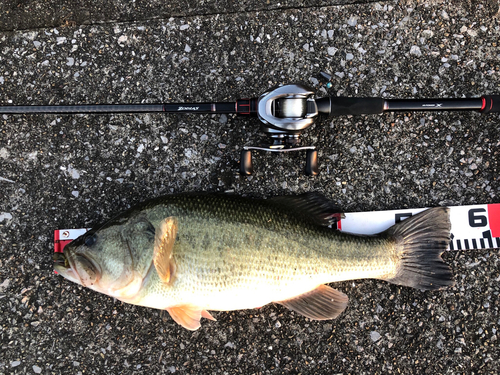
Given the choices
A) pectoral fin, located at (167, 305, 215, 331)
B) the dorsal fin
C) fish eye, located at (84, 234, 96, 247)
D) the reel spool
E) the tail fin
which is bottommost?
pectoral fin, located at (167, 305, 215, 331)

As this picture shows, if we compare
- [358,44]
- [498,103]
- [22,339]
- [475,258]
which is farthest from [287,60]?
[22,339]

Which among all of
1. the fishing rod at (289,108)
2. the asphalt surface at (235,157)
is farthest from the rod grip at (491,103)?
the asphalt surface at (235,157)

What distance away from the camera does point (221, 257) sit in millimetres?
1935

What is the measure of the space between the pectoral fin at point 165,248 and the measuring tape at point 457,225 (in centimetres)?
86

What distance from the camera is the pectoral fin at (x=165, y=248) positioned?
1.89 m

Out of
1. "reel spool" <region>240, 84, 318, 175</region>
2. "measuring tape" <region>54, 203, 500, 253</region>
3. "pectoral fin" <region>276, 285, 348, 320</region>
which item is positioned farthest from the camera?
"measuring tape" <region>54, 203, 500, 253</region>

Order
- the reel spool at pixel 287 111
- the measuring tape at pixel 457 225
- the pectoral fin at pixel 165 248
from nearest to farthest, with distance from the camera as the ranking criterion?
the pectoral fin at pixel 165 248, the reel spool at pixel 287 111, the measuring tape at pixel 457 225

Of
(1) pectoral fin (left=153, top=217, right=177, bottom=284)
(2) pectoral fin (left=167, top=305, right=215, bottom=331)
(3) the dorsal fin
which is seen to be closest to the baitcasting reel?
(3) the dorsal fin

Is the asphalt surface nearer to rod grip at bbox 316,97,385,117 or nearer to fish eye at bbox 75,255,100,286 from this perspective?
rod grip at bbox 316,97,385,117

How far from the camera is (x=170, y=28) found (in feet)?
8.28

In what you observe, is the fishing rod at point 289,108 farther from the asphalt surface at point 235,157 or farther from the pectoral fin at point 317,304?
the pectoral fin at point 317,304

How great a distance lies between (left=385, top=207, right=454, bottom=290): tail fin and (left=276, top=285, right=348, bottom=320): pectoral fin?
1.45ft

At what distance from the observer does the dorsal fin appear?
2160 millimetres

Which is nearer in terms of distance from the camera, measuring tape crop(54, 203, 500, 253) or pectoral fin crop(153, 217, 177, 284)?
pectoral fin crop(153, 217, 177, 284)
